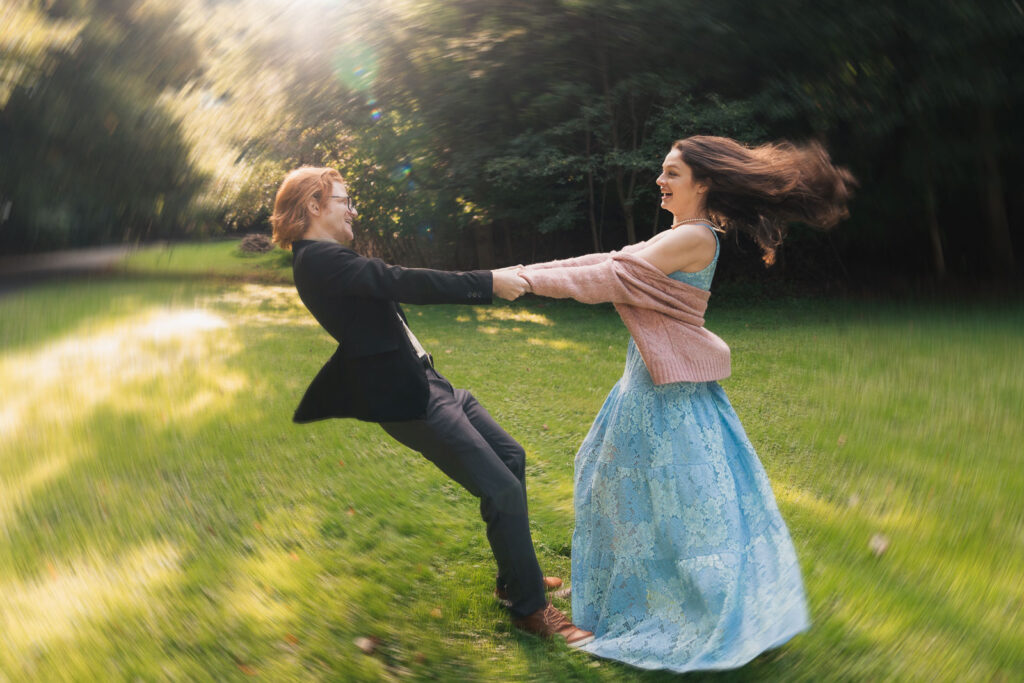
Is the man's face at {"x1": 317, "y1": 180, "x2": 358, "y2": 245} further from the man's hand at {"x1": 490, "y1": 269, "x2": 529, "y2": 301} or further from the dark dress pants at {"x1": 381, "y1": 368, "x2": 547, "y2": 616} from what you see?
the dark dress pants at {"x1": 381, "y1": 368, "x2": 547, "y2": 616}

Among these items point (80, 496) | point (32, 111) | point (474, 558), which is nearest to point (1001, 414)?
point (474, 558)

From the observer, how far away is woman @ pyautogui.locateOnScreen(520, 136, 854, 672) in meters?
2.47

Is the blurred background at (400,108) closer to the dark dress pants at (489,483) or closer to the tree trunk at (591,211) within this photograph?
the tree trunk at (591,211)

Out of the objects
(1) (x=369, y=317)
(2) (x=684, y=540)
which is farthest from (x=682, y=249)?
(1) (x=369, y=317)

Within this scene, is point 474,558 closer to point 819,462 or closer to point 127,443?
point 819,462

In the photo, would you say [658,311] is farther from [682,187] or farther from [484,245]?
[484,245]

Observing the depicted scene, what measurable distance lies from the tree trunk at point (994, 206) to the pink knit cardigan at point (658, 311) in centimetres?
1288

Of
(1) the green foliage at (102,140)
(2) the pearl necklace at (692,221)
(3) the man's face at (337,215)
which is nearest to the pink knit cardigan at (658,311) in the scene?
(2) the pearl necklace at (692,221)

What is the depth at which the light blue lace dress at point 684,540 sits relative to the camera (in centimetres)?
245

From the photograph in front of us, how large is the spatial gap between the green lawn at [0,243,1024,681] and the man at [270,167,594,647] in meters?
0.39

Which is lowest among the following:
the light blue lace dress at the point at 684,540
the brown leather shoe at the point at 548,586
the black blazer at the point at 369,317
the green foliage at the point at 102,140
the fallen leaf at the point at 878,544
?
the brown leather shoe at the point at 548,586

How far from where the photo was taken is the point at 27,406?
21.0ft

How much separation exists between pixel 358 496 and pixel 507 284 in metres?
2.23

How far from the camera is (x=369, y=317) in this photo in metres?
2.58
